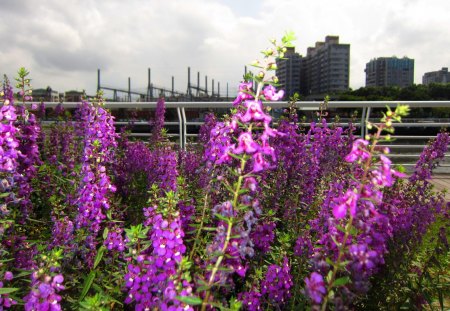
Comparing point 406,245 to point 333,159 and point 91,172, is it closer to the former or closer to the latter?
point 333,159

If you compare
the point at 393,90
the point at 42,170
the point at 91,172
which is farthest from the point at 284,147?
the point at 393,90

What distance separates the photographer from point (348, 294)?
5.63ft

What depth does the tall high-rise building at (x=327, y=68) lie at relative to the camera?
16312 centimetres

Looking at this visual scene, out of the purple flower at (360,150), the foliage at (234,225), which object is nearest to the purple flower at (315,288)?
the foliage at (234,225)

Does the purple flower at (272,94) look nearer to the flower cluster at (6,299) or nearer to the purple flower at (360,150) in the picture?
the purple flower at (360,150)

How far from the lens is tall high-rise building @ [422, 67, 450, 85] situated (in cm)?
16775

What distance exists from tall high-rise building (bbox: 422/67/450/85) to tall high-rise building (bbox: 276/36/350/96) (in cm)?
3331

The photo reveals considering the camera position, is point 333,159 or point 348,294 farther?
point 333,159

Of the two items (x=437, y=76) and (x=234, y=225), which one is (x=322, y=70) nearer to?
(x=437, y=76)

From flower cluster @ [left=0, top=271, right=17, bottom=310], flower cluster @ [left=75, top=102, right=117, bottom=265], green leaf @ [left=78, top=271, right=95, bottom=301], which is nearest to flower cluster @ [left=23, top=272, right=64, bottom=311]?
flower cluster @ [left=0, top=271, right=17, bottom=310]

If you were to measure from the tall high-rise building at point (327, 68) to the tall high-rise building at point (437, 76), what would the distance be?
33312mm

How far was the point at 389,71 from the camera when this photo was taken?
178 meters

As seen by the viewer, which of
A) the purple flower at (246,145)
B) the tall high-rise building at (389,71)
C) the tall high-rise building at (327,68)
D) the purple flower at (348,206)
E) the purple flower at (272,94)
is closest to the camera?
the purple flower at (348,206)

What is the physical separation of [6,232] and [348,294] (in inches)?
88.1
